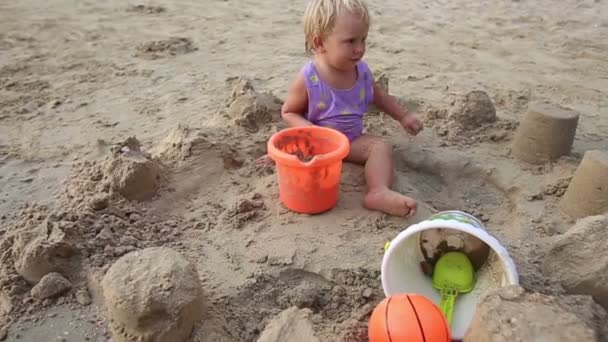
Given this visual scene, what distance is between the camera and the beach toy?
4.91ft

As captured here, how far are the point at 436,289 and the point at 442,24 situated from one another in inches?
141

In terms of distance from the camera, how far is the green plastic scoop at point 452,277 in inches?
74.2

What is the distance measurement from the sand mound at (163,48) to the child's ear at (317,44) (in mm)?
2105

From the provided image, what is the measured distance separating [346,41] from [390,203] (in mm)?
731

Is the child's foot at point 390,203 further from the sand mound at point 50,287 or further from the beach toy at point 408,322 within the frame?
the sand mound at point 50,287

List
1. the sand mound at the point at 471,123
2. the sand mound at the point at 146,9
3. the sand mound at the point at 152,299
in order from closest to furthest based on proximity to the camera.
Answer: the sand mound at the point at 152,299, the sand mound at the point at 471,123, the sand mound at the point at 146,9

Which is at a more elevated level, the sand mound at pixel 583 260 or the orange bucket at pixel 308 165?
the orange bucket at pixel 308 165

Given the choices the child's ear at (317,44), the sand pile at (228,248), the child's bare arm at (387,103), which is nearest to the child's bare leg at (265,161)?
the sand pile at (228,248)

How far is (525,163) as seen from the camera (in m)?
2.67

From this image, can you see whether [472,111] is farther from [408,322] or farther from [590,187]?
[408,322]

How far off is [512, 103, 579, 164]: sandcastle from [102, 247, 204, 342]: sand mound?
171cm

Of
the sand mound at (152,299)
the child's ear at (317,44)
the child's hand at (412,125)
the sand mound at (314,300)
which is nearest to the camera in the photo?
the sand mound at (152,299)

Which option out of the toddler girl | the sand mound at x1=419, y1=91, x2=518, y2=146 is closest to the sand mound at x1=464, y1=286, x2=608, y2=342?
the toddler girl

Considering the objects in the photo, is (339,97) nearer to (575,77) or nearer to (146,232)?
(146,232)
